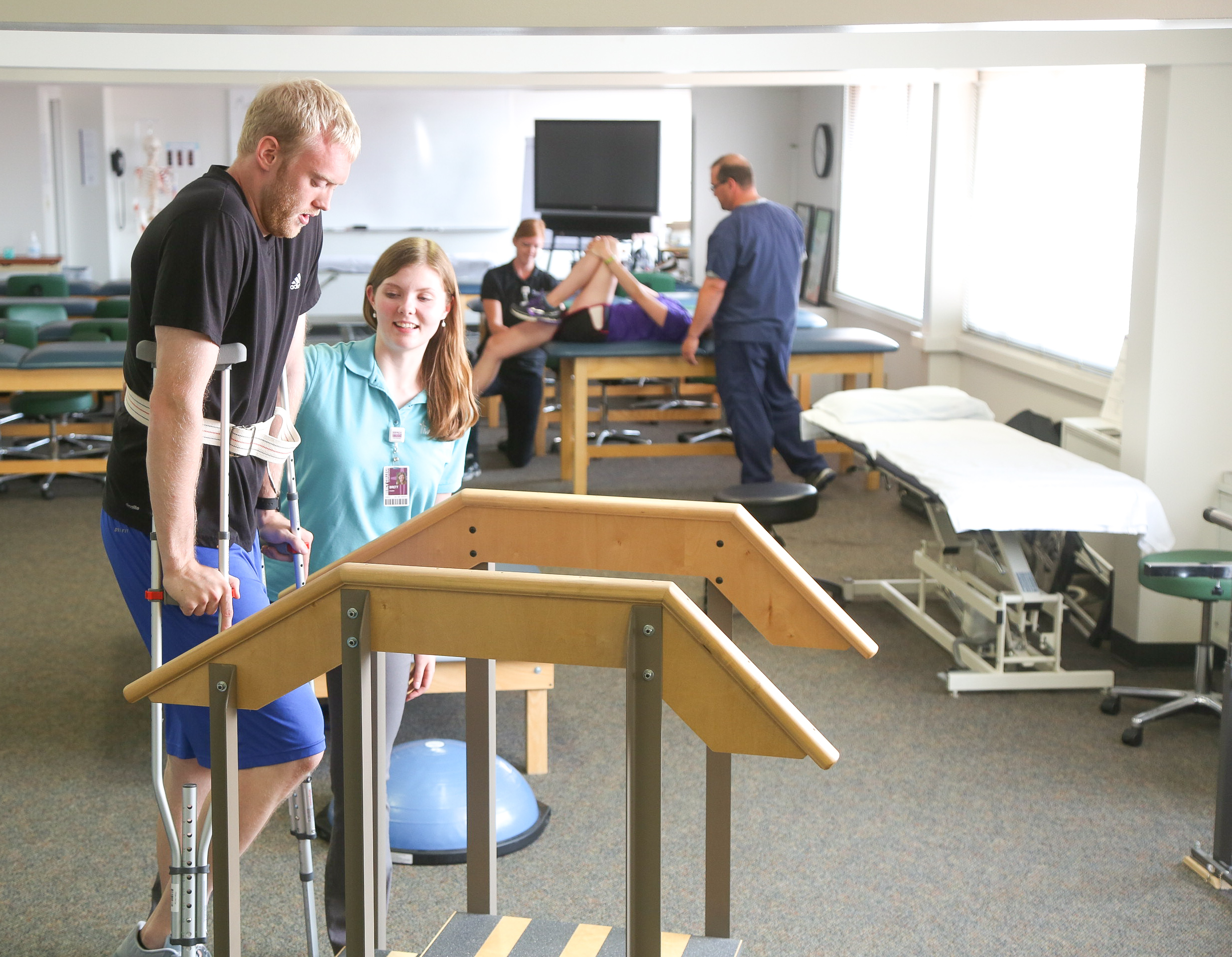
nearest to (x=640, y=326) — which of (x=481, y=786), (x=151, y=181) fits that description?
(x=481, y=786)

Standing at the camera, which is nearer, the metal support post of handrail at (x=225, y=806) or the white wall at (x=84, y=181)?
the metal support post of handrail at (x=225, y=806)

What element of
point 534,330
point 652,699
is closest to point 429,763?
point 652,699

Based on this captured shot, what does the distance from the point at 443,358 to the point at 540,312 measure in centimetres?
428

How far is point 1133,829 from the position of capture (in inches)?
130

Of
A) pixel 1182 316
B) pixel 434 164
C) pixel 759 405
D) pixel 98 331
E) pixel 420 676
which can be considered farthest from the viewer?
pixel 434 164

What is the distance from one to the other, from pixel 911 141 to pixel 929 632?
4.78 meters

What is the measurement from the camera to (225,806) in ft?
4.71

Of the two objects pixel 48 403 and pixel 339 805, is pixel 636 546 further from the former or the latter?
pixel 48 403

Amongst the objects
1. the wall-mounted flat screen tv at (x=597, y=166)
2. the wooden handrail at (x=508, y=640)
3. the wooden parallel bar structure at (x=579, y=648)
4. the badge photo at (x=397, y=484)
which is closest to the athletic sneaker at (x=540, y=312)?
the wall-mounted flat screen tv at (x=597, y=166)

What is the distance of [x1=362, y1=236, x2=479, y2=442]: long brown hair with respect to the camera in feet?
8.67

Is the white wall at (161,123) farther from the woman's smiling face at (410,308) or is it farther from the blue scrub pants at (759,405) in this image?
the woman's smiling face at (410,308)

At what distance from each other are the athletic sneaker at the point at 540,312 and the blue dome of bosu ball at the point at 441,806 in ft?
12.8

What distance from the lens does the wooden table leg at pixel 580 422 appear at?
21.9 feet

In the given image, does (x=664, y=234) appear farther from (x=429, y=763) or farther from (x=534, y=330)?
(x=429, y=763)
